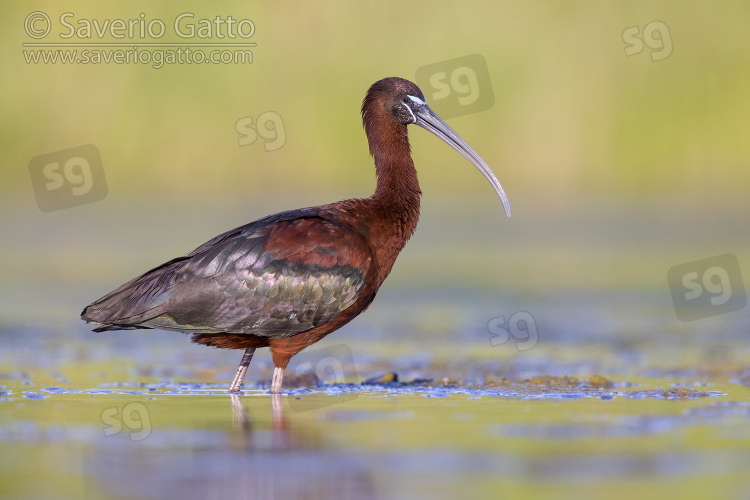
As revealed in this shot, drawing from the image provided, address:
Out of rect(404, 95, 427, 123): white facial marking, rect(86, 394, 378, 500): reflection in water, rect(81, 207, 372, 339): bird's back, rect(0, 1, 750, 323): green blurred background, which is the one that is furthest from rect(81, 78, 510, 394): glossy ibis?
rect(0, 1, 750, 323): green blurred background

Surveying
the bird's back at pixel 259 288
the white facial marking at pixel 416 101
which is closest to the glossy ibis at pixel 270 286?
the bird's back at pixel 259 288

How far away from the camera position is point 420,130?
27.0m

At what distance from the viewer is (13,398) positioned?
30.6ft

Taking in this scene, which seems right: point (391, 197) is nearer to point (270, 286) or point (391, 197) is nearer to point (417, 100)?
point (417, 100)

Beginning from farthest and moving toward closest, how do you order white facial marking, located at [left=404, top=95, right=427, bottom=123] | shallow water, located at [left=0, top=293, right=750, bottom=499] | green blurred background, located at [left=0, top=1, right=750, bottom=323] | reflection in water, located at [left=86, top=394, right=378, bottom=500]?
green blurred background, located at [left=0, top=1, right=750, bottom=323] < white facial marking, located at [left=404, top=95, right=427, bottom=123] < shallow water, located at [left=0, top=293, right=750, bottom=499] < reflection in water, located at [left=86, top=394, right=378, bottom=500]

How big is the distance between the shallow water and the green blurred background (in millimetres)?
11483

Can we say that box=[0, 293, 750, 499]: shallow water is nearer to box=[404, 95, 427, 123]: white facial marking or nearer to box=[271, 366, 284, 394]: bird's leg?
box=[271, 366, 284, 394]: bird's leg

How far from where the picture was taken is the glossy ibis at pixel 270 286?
977 cm

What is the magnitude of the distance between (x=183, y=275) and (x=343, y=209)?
48.4 inches

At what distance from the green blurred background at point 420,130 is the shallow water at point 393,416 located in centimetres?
1148

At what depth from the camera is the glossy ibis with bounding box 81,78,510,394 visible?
977 centimetres

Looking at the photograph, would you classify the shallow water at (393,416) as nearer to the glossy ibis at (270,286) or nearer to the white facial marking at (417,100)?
the glossy ibis at (270,286)

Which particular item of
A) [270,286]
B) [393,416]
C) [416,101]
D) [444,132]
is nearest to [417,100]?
[416,101]

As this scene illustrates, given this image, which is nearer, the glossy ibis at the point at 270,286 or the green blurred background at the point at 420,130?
the glossy ibis at the point at 270,286
